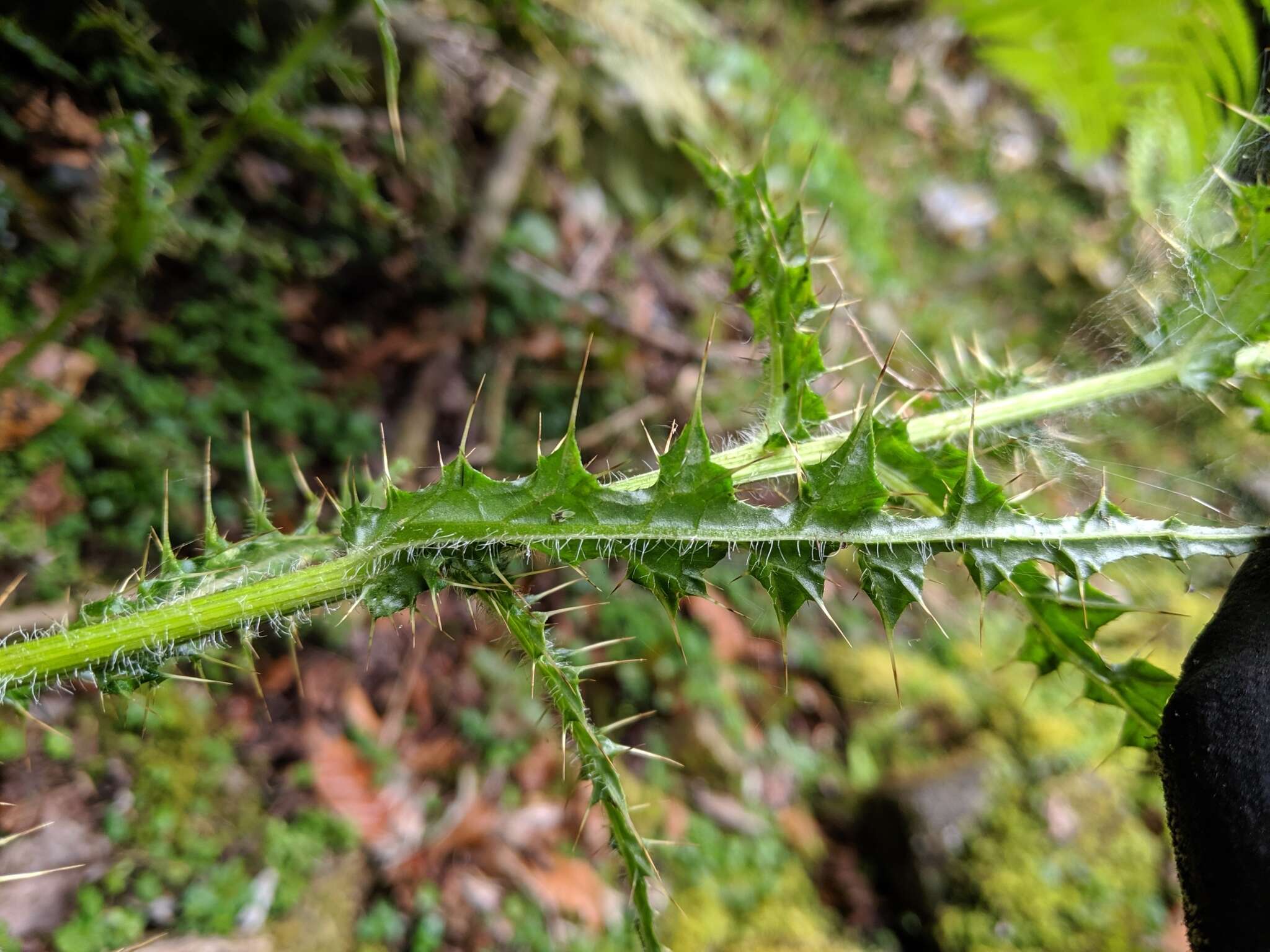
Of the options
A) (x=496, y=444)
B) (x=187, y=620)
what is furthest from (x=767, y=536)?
(x=496, y=444)

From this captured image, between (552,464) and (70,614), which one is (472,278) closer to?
(70,614)

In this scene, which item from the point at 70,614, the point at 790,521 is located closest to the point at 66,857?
the point at 70,614

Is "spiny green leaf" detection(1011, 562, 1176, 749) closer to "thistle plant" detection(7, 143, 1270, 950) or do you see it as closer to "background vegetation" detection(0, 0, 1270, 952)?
"thistle plant" detection(7, 143, 1270, 950)

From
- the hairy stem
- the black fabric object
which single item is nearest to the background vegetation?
the hairy stem

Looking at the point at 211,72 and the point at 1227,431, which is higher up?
the point at 211,72

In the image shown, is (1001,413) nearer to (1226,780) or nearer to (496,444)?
(1226,780)

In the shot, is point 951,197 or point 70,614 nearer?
point 70,614
